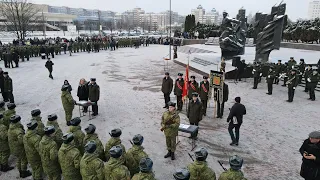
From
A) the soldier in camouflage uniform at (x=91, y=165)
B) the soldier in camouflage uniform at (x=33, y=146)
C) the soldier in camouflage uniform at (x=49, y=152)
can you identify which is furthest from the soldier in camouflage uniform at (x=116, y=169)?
the soldier in camouflage uniform at (x=33, y=146)

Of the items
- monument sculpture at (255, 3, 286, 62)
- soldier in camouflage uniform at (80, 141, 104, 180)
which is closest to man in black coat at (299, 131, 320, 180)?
soldier in camouflage uniform at (80, 141, 104, 180)

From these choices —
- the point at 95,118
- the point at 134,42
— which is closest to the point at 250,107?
the point at 95,118

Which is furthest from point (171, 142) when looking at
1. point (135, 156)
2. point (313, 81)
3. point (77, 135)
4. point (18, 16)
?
point (18, 16)

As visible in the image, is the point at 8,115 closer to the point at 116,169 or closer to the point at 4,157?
the point at 4,157

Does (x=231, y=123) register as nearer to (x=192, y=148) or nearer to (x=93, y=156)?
(x=192, y=148)

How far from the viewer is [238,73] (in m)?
16.8

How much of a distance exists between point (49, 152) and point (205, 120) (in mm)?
6269

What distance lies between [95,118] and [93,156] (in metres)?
5.93

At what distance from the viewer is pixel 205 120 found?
10.2 m

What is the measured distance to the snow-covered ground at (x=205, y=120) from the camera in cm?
709

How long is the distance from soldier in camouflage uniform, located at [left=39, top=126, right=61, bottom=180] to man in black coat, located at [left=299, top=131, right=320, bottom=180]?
4.73m

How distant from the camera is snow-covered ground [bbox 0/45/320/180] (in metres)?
7.09

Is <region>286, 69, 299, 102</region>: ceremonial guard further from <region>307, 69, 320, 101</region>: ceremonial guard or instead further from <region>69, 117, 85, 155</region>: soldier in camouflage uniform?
<region>69, 117, 85, 155</region>: soldier in camouflage uniform

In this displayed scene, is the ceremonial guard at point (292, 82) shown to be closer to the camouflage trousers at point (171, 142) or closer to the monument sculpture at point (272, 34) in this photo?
the monument sculpture at point (272, 34)
